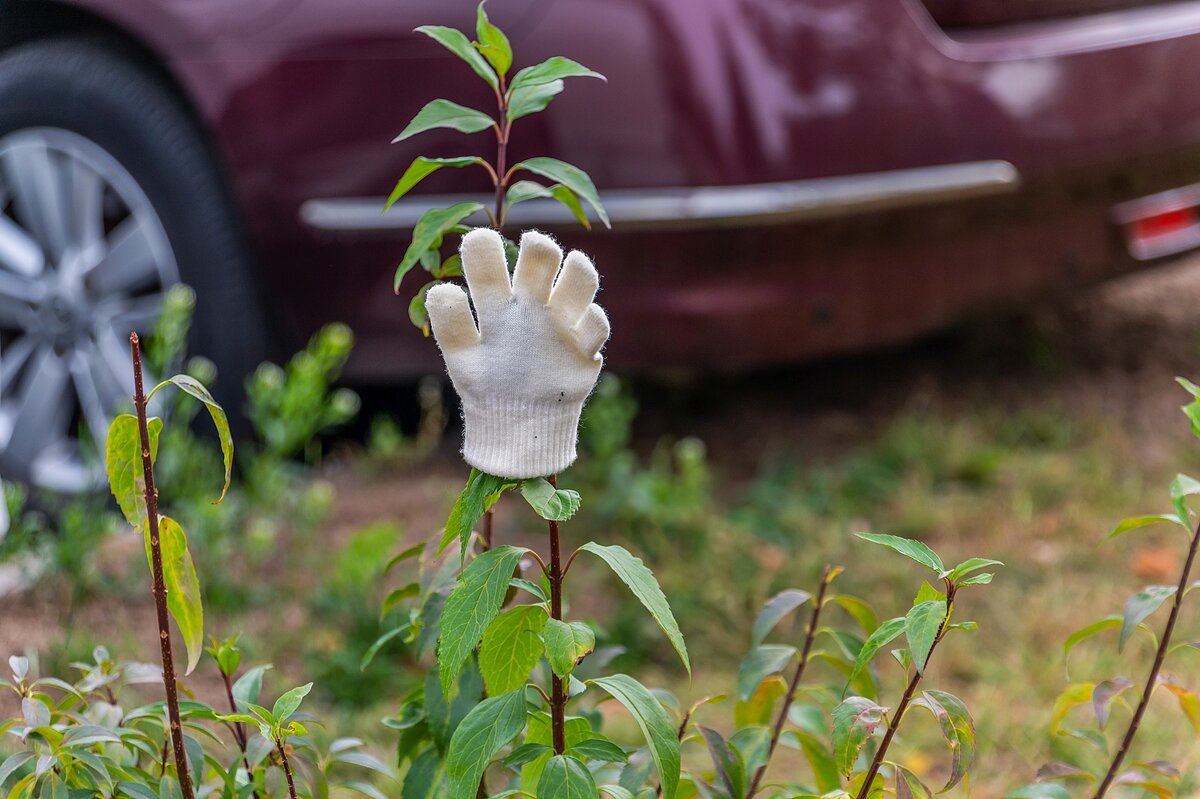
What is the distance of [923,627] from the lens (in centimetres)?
107

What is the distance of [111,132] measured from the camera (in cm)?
297

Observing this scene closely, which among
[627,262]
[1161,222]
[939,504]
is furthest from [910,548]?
[1161,222]

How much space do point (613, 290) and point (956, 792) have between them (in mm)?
1199

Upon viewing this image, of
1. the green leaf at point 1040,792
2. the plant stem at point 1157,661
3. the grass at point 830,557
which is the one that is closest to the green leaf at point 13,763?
the green leaf at point 1040,792

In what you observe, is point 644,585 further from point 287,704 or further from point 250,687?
point 250,687

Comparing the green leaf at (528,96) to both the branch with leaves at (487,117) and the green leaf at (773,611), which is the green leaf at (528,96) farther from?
the green leaf at (773,611)

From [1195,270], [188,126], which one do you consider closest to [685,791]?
[188,126]

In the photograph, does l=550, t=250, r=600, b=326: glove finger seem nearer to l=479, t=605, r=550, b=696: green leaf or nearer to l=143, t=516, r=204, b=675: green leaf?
l=479, t=605, r=550, b=696: green leaf

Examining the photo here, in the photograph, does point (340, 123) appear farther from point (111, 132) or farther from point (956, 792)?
point (956, 792)

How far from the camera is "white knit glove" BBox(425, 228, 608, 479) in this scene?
1.08 meters

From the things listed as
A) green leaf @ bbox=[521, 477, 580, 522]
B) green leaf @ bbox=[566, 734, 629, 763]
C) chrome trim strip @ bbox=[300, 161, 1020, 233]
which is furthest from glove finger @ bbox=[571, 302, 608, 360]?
chrome trim strip @ bbox=[300, 161, 1020, 233]

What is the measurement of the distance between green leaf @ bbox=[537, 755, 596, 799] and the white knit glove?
0.76 feet

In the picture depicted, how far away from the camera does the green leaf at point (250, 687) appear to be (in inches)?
51.1

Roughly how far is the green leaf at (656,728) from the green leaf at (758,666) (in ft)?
0.86
